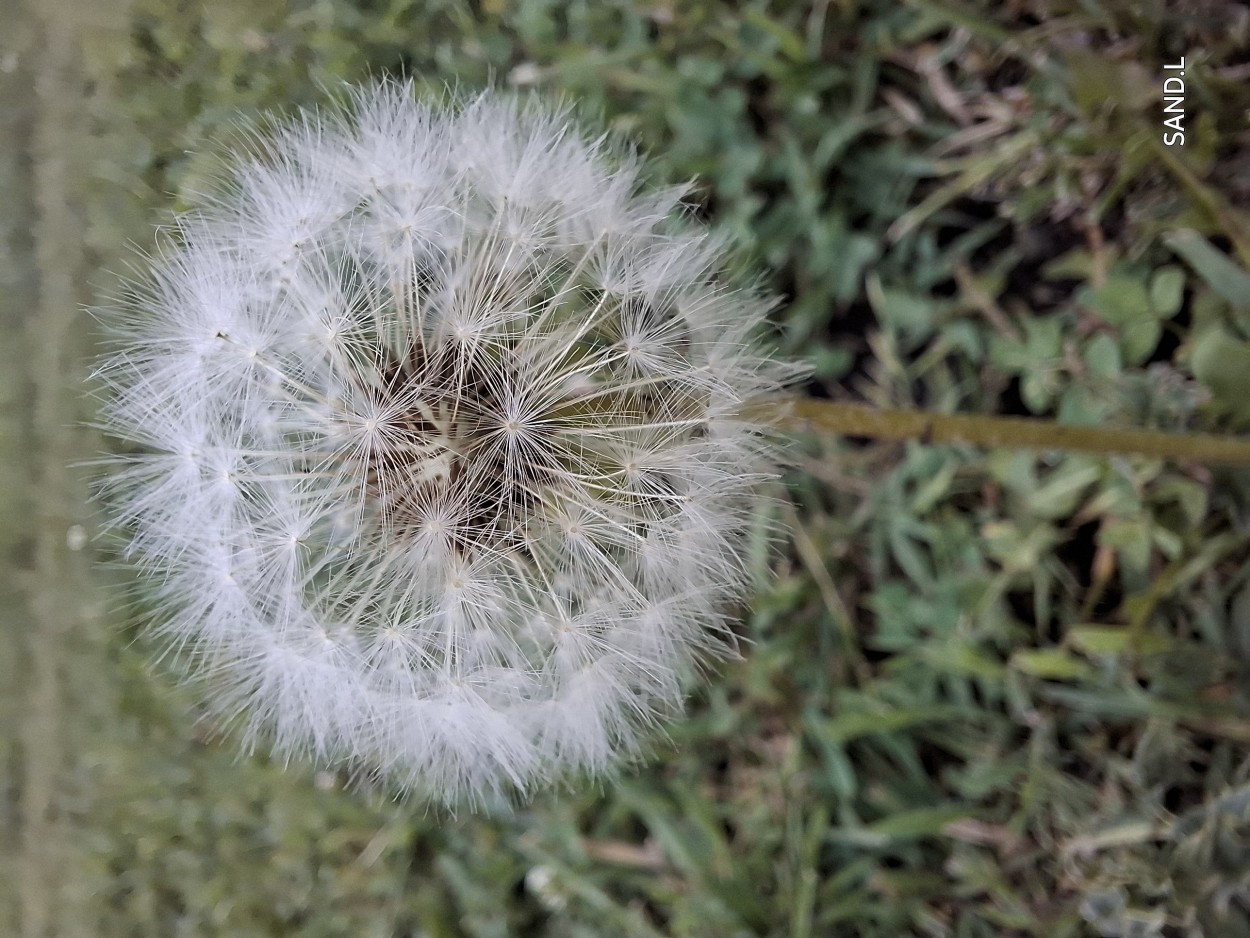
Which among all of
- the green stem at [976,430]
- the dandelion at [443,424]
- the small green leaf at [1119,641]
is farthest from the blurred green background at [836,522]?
the dandelion at [443,424]

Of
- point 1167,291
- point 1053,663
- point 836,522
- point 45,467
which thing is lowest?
point 1053,663

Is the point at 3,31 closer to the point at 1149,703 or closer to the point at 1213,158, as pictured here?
the point at 1213,158

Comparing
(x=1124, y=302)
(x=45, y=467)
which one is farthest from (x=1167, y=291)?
(x=45, y=467)

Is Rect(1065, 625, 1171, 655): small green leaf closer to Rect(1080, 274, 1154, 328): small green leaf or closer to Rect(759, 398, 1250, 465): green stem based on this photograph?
Rect(759, 398, 1250, 465): green stem

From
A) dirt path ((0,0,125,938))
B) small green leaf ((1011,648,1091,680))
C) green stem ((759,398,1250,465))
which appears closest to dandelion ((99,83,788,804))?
green stem ((759,398,1250,465))

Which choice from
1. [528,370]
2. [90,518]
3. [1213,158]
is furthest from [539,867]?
[1213,158]

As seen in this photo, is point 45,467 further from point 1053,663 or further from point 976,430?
point 1053,663

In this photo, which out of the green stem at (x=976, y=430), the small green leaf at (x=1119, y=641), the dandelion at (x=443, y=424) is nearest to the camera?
the dandelion at (x=443, y=424)

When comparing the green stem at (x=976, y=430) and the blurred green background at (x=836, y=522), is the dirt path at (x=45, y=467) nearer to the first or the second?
the blurred green background at (x=836, y=522)
